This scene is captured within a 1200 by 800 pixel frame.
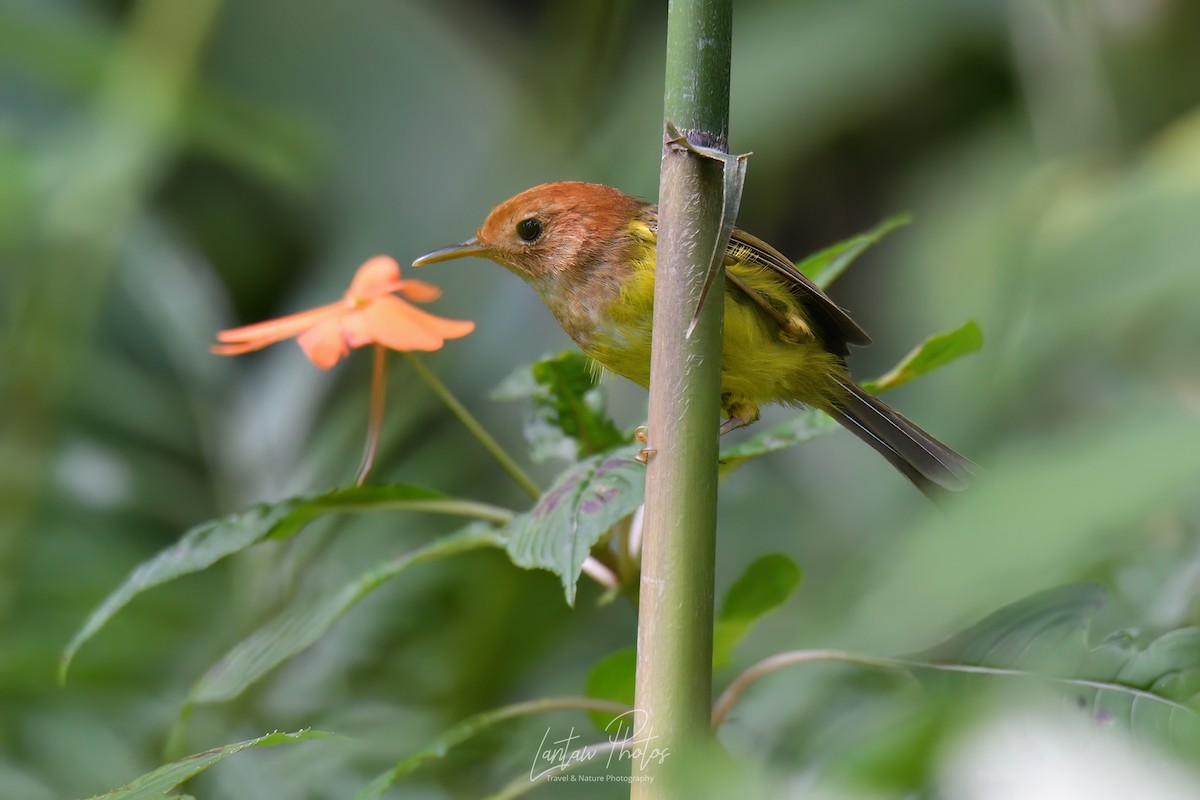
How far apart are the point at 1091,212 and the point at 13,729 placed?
2308mm

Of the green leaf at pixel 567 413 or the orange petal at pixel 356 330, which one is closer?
the orange petal at pixel 356 330

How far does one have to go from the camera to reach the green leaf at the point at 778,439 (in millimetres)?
1407

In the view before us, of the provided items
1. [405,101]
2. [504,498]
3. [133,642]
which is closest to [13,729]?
[133,642]

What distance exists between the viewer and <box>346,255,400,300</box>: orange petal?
1401mm

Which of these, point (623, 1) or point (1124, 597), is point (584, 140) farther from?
point (1124, 597)

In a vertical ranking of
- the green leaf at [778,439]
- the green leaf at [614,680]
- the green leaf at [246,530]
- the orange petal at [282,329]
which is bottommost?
the green leaf at [614,680]

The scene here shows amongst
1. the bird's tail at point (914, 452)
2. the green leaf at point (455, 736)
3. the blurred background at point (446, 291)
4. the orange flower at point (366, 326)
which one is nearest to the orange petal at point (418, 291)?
the orange flower at point (366, 326)

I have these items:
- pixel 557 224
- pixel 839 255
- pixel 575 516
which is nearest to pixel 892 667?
pixel 575 516

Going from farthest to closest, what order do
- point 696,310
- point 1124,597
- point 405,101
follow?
1. point 405,101
2. point 1124,597
3. point 696,310

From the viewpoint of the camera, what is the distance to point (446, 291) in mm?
3693

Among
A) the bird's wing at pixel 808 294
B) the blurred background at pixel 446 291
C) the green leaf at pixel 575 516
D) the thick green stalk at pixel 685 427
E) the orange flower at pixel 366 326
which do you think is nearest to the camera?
the thick green stalk at pixel 685 427

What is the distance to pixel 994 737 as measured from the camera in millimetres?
621

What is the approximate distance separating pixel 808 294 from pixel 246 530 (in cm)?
98

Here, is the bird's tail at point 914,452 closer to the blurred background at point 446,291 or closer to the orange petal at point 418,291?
the blurred background at point 446,291
